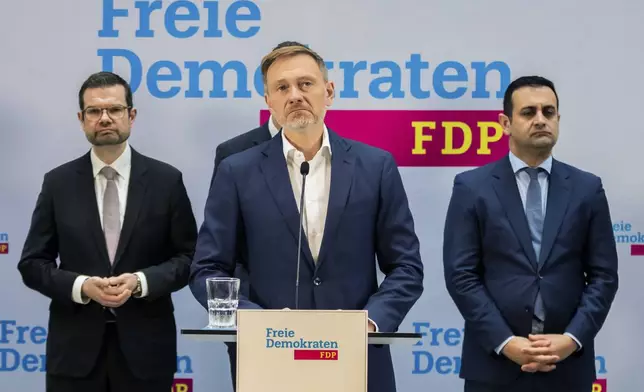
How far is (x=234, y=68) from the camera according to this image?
4625 mm

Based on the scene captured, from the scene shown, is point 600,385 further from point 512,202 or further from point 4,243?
point 4,243

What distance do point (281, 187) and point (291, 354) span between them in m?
0.84

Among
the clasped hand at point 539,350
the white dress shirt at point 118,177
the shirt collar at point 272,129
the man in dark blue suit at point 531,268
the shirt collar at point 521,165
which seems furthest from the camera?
the shirt collar at point 272,129

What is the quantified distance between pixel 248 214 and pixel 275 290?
10.7 inches

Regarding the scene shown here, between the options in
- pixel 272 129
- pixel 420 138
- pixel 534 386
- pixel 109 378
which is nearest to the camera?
pixel 534 386

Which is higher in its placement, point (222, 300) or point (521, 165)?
point (521, 165)

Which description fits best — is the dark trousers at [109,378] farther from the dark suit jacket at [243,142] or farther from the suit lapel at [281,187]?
Answer: the suit lapel at [281,187]

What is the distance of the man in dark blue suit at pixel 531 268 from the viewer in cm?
341

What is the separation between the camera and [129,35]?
182 inches

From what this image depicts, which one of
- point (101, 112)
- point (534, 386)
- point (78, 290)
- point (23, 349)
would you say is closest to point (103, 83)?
point (101, 112)

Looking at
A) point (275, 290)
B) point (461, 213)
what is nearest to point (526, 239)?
point (461, 213)

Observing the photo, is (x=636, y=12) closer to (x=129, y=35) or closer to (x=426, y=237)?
(x=426, y=237)

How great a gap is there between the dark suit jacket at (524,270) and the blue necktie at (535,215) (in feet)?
0.11

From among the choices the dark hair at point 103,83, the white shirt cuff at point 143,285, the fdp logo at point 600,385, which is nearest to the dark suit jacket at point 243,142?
the dark hair at point 103,83
